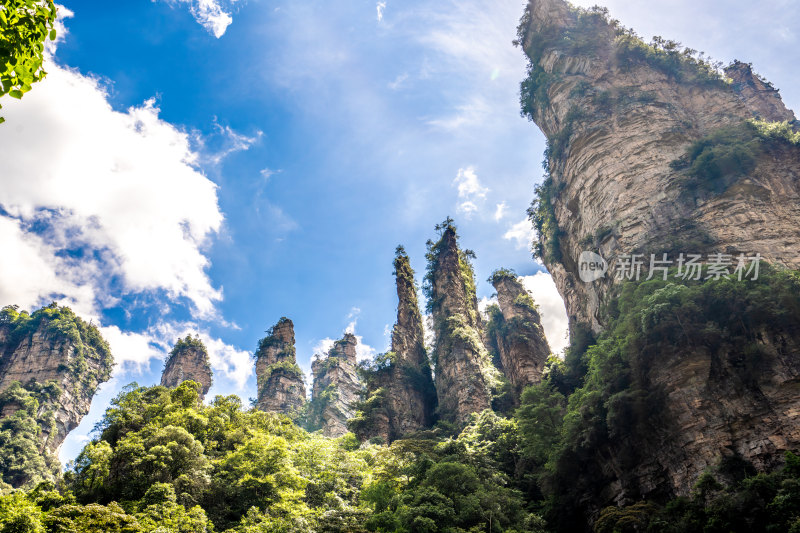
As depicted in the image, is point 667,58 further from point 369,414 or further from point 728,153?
point 369,414

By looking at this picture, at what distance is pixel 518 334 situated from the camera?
3912 centimetres

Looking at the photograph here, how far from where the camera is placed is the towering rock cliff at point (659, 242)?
16.5 meters

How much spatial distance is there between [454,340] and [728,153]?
78.0ft

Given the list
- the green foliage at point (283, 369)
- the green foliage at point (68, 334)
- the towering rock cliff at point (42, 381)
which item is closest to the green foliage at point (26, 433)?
the towering rock cliff at point (42, 381)

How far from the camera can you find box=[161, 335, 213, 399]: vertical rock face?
6838 centimetres

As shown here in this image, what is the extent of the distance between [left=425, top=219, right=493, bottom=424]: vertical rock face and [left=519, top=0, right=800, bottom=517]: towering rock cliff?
9.18m

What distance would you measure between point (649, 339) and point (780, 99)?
5628 cm

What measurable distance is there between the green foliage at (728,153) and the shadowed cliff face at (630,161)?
0.67ft

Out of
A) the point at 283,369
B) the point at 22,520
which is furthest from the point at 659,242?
the point at 283,369

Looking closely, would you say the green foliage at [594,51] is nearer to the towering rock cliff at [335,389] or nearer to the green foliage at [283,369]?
the towering rock cliff at [335,389]

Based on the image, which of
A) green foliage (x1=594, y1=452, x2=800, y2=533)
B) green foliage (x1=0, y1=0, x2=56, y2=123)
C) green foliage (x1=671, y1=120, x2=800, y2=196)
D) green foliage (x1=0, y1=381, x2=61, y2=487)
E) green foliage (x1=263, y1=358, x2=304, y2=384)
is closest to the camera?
green foliage (x1=0, y1=0, x2=56, y2=123)

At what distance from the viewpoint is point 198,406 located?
2405cm

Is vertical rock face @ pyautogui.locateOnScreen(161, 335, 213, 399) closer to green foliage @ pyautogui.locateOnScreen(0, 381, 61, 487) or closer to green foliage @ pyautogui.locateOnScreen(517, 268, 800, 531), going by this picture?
green foliage @ pyautogui.locateOnScreen(0, 381, 61, 487)

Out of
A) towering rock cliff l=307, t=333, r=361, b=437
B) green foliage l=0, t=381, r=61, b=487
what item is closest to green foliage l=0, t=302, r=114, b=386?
green foliage l=0, t=381, r=61, b=487
